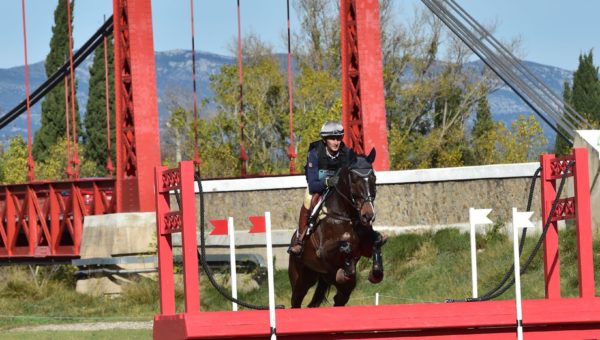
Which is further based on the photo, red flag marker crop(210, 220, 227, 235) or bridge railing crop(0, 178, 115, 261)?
bridge railing crop(0, 178, 115, 261)

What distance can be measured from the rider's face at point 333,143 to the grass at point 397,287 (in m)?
7.25

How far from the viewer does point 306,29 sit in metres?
66.0

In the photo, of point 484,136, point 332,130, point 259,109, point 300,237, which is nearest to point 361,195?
point 332,130

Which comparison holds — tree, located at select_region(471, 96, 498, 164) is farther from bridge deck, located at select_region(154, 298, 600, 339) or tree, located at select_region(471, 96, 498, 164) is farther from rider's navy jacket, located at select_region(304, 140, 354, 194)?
bridge deck, located at select_region(154, 298, 600, 339)

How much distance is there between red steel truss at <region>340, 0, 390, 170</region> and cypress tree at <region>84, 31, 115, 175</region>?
4052 cm

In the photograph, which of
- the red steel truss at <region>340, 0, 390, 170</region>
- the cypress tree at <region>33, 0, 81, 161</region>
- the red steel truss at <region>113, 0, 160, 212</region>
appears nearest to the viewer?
the red steel truss at <region>340, 0, 390, 170</region>

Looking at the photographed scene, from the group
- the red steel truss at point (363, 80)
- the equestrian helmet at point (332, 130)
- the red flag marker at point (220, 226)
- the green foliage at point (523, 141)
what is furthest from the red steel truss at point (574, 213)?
the green foliage at point (523, 141)

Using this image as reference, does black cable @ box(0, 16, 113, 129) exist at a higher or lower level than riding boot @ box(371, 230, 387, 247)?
higher

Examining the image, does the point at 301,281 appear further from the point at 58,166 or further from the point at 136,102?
the point at 58,166

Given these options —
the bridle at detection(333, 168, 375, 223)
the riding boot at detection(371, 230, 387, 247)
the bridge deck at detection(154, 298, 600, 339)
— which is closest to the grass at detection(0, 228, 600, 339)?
the riding boot at detection(371, 230, 387, 247)

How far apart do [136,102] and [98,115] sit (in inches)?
1660

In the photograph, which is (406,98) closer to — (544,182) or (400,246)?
(400,246)

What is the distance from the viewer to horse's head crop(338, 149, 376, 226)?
1459 cm

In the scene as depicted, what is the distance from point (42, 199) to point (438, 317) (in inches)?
978
